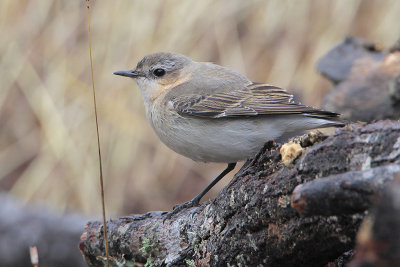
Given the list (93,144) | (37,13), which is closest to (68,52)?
(37,13)

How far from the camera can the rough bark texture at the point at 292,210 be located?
2.03m

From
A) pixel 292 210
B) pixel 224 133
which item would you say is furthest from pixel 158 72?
pixel 292 210

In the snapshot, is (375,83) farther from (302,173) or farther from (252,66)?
(302,173)

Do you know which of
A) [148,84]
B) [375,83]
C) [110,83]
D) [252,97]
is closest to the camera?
[252,97]

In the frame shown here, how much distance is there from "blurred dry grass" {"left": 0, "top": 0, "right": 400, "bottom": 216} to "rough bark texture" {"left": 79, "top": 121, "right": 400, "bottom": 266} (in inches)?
180

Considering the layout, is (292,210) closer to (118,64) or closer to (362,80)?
A: (362,80)

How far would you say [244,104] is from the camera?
4652mm

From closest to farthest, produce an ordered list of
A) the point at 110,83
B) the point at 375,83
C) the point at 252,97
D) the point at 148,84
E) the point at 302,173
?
the point at 302,173 < the point at 252,97 < the point at 148,84 < the point at 375,83 < the point at 110,83

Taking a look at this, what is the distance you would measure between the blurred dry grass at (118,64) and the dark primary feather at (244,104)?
3200 millimetres

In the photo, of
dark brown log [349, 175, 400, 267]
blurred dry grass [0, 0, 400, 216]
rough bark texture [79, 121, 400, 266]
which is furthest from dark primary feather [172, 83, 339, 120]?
blurred dry grass [0, 0, 400, 216]

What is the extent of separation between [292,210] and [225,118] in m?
2.14

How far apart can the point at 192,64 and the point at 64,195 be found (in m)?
3.62

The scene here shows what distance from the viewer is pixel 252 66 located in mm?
8258

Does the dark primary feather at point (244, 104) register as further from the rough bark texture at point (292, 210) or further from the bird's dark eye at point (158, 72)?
the rough bark texture at point (292, 210)
